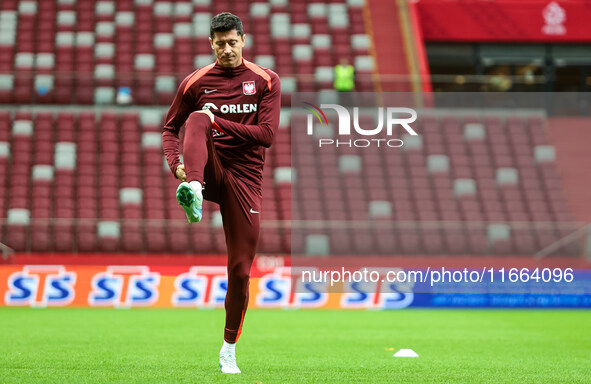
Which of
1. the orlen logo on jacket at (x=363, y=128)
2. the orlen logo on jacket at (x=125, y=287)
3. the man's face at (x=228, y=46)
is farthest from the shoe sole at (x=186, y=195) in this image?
the orlen logo on jacket at (x=363, y=128)

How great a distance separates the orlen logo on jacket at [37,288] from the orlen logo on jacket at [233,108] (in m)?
8.75

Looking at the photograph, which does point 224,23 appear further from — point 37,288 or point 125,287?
point 37,288

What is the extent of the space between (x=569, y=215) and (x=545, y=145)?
1.75m

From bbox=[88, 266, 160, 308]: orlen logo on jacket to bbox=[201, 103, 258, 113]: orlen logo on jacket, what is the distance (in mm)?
8512

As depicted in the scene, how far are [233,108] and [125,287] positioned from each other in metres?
8.65

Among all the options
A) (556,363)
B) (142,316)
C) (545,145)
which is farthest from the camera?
(545,145)

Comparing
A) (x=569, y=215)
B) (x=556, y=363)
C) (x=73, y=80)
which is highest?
(x=73, y=80)

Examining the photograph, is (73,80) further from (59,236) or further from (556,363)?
(556,363)

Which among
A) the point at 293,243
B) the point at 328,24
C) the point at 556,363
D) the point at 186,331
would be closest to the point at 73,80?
the point at 293,243

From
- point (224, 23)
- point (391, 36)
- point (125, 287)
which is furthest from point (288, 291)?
point (391, 36)

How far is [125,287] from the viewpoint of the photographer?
44.0ft

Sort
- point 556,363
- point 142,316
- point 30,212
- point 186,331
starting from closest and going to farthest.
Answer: point 556,363 → point 186,331 → point 142,316 → point 30,212

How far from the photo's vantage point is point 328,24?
22.1 meters

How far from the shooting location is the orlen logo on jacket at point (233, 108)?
527 centimetres
